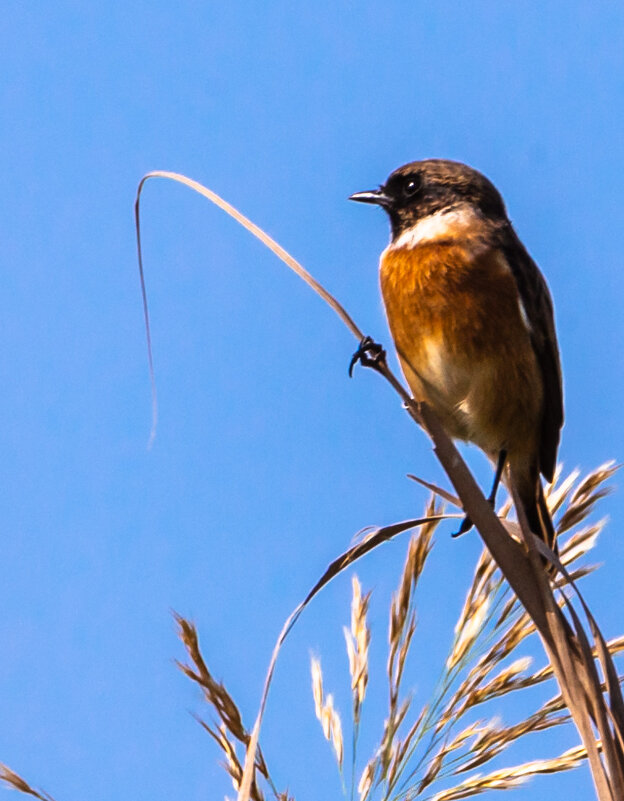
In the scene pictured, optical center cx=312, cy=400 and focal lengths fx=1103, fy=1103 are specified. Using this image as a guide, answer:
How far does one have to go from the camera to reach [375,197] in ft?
13.0

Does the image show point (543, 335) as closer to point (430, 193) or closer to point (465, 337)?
point (465, 337)

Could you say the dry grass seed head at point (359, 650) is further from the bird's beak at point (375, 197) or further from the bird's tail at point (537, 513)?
the bird's beak at point (375, 197)

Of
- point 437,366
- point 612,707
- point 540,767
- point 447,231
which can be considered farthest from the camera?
point 447,231

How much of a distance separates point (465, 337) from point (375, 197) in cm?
88

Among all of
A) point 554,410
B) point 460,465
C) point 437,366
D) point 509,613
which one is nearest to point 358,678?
point 509,613

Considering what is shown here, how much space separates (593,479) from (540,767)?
1.90 ft

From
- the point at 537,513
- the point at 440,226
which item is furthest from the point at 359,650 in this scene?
the point at 440,226

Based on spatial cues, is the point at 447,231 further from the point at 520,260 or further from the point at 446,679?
the point at 446,679

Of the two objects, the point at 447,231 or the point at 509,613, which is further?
the point at 447,231

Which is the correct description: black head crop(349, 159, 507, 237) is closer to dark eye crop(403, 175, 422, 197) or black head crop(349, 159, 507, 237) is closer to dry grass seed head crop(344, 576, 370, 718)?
dark eye crop(403, 175, 422, 197)

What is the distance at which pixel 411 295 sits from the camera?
11.0 feet

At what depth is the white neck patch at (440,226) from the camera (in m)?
3.57

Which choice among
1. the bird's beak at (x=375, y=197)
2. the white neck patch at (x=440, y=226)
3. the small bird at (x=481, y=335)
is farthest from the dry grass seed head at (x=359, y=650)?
the bird's beak at (x=375, y=197)

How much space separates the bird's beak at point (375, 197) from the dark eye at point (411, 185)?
Answer: 2.7 inches
